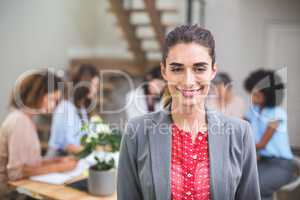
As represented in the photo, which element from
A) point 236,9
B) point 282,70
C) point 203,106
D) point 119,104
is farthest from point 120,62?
point 203,106

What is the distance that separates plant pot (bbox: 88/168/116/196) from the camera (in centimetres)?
141

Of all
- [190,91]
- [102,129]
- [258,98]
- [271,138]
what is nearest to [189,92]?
[190,91]

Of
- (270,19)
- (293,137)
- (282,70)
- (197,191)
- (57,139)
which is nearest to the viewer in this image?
(197,191)

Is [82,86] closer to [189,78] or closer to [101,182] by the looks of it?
[101,182]

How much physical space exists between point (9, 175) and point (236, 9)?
225 cm

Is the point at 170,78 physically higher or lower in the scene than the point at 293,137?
higher

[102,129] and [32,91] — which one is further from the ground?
[32,91]

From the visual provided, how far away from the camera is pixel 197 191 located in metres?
0.94

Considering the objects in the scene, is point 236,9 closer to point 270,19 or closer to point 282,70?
point 270,19

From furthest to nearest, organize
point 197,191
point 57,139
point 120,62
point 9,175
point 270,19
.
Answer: point 120,62, point 270,19, point 57,139, point 9,175, point 197,191

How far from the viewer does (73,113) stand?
2371 mm

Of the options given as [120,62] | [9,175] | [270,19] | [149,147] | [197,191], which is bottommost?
[9,175]

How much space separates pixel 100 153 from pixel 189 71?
728mm

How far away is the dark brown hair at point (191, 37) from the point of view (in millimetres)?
925
